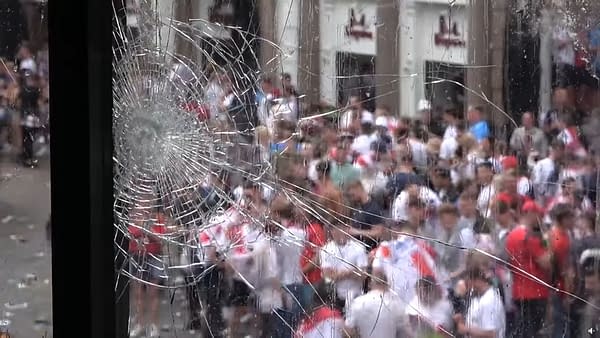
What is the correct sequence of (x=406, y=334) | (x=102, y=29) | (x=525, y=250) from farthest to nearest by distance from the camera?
(x=102, y=29), (x=406, y=334), (x=525, y=250)

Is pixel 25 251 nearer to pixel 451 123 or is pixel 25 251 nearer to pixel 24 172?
pixel 24 172

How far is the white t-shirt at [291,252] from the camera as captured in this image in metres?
2.47

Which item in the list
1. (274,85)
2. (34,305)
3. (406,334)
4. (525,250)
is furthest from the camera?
(34,305)

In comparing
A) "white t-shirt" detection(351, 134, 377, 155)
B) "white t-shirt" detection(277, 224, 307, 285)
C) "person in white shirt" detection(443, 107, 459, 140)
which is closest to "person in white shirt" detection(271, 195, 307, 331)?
"white t-shirt" detection(277, 224, 307, 285)

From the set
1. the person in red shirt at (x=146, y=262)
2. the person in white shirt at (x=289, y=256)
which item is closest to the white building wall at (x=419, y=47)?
the person in white shirt at (x=289, y=256)

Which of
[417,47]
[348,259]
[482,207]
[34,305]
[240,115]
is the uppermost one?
[417,47]

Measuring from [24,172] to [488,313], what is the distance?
61.3 inches

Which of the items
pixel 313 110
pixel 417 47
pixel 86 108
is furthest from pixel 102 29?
pixel 417 47

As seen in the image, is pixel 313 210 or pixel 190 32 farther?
pixel 190 32

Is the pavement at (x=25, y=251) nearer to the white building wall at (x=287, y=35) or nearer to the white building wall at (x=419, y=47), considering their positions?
the white building wall at (x=287, y=35)

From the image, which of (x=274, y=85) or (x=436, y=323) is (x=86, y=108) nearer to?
(x=274, y=85)

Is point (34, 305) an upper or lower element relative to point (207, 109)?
lower

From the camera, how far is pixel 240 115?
2.55 meters

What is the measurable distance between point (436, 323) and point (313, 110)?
0.61 metres
